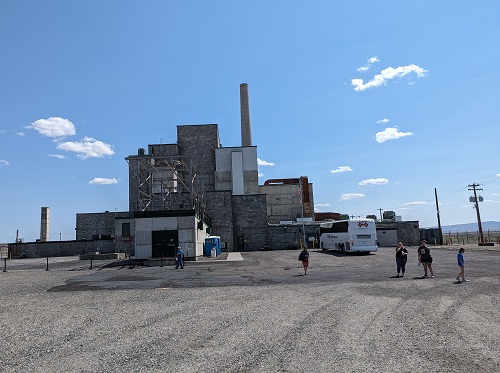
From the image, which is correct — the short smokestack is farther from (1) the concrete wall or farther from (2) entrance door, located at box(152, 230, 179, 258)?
(2) entrance door, located at box(152, 230, 179, 258)

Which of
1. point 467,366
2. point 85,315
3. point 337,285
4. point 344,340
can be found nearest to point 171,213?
point 337,285

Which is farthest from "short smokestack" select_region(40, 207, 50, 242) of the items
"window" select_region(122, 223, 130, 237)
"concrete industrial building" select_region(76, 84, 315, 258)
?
"window" select_region(122, 223, 130, 237)

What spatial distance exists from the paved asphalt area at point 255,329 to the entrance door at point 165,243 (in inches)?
677

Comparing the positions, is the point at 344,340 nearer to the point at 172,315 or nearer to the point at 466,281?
the point at 172,315

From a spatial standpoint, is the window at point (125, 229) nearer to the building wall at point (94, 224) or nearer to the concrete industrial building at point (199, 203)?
the concrete industrial building at point (199, 203)

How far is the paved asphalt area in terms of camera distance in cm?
651

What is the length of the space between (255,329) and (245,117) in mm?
68753

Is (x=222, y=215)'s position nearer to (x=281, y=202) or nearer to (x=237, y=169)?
(x=237, y=169)

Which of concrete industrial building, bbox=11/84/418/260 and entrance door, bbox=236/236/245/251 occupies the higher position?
concrete industrial building, bbox=11/84/418/260

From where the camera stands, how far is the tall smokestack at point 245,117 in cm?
7469

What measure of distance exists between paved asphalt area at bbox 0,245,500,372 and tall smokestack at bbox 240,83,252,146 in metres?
61.0

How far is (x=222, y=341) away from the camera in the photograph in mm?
7809

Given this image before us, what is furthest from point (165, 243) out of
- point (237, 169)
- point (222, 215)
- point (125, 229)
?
point (237, 169)

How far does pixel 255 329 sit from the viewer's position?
8.75 m
